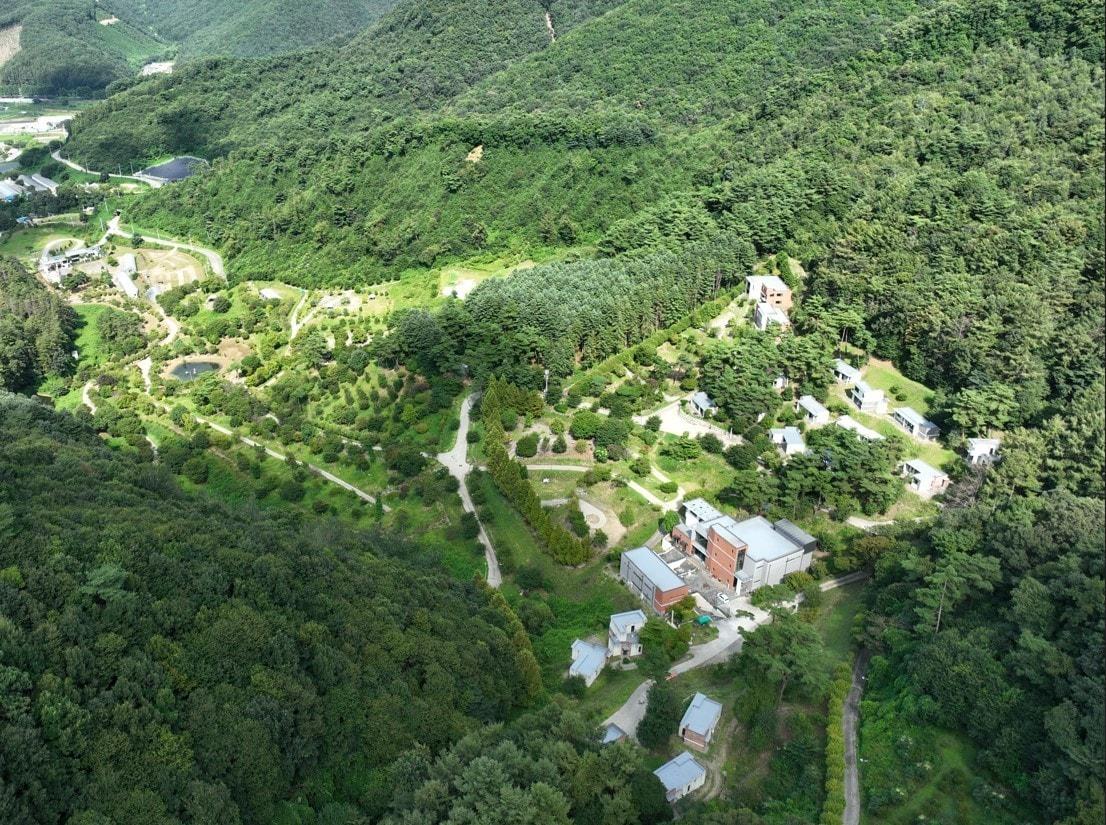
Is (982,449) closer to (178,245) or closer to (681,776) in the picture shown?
(681,776)

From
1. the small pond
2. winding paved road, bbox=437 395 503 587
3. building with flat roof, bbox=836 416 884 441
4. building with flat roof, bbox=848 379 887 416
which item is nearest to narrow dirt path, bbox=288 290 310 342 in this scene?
the small pond

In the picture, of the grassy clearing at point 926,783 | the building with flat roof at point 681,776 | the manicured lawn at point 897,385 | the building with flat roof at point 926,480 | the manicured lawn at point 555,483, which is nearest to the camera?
the grassy clearing at point 926,783

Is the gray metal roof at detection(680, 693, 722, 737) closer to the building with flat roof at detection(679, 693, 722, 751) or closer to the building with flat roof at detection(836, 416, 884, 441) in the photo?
the building with flat roof at detection(679, 693, 722, 751)

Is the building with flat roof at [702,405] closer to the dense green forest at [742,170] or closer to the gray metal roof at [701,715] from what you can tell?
the dense green forest at [742,170]

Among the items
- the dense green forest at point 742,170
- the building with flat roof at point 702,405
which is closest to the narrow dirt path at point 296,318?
the dense green forest at point 742,170

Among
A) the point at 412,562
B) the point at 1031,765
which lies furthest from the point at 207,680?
the point at 1031,765

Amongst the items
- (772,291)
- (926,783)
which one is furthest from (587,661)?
(772,291)

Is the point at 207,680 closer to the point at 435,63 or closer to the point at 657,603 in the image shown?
the point at 657,603
